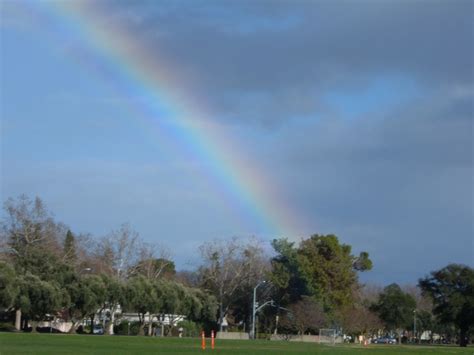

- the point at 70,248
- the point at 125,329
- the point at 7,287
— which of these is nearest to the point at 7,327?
the point at 7,287

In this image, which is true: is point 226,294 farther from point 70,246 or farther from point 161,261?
point 70,246

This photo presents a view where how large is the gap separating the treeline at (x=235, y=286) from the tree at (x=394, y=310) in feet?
0.61

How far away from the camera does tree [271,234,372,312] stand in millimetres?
133125

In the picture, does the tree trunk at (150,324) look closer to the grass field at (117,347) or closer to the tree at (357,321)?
the tree at (357,321)

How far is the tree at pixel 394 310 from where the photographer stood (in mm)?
153750

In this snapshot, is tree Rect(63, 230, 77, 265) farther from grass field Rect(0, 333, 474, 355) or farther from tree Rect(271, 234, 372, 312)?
grass field Rect(0, 333, 474, 355)

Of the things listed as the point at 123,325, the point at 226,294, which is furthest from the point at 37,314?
the point at 226,294

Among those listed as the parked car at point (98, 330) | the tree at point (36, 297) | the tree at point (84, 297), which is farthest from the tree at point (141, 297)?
the tree at point (36, 297)

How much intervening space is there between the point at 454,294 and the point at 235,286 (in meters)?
35.0

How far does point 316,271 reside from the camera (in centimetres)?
13500

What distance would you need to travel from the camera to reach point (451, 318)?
437 ft

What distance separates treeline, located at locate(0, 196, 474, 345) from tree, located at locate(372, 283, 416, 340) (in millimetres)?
185

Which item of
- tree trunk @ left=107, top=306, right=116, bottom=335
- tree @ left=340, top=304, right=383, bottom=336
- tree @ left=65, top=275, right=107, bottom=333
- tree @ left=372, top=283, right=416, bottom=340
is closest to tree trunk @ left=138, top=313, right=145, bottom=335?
tree trunk @ left=107, top=306, right=116, bottom=335

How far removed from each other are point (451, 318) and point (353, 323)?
15594 millimetres
